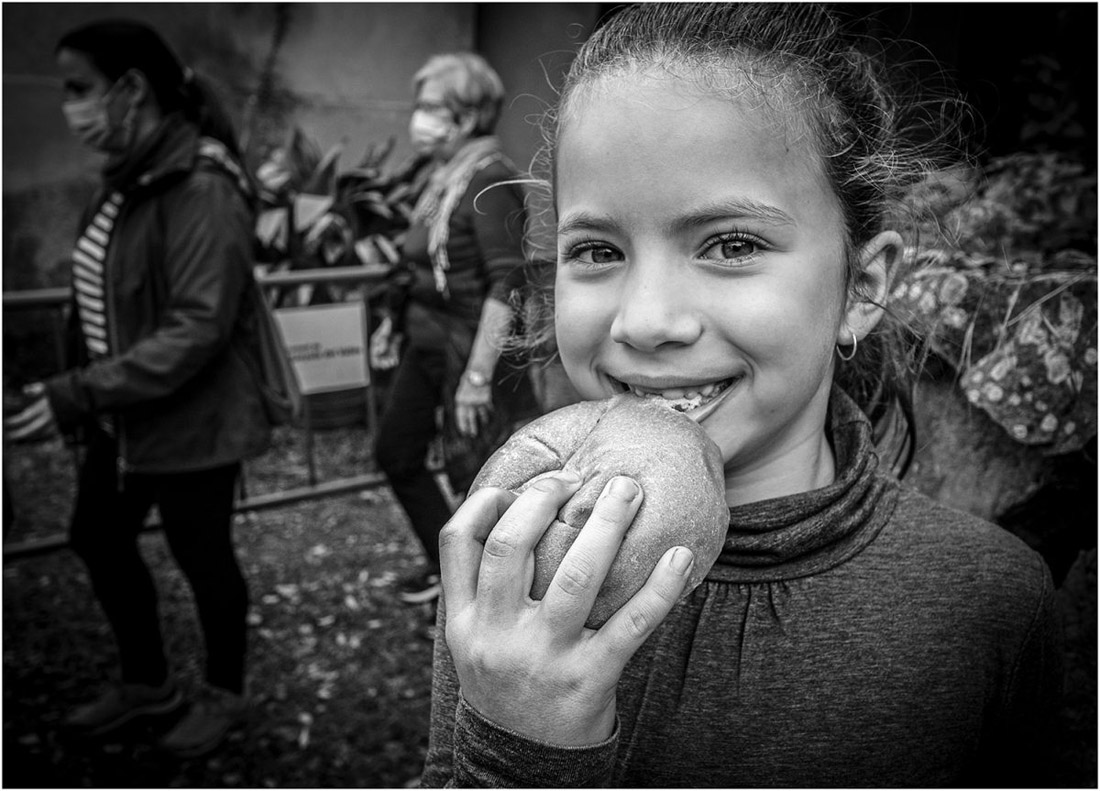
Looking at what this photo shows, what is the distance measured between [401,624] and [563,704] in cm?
376

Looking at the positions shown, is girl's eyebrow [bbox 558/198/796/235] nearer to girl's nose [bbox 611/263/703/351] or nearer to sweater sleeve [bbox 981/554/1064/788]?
girl's nose [bbox 611/263/703/351]

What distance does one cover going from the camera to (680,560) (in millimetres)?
1083

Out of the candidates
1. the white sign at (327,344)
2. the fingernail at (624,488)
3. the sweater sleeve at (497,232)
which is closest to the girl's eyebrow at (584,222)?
the fingernail at (624,488)

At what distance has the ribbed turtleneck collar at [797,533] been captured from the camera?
1.39 meters

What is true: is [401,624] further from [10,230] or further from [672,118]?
[10,230]

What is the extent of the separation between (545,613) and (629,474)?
0.63ft

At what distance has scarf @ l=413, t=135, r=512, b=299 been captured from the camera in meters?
3.88

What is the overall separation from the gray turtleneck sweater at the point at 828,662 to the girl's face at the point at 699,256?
21 cm

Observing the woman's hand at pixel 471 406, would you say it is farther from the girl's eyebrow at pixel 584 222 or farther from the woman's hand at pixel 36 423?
the girl's eyebrow at pixel 584 222

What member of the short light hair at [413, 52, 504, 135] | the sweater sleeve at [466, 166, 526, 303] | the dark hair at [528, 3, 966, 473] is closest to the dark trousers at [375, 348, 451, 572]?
the sweater sleeve at [466, 166, 526, 303]

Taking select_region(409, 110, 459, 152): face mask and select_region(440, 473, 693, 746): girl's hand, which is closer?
select_region(440, 473, 693, 746): girl's hand

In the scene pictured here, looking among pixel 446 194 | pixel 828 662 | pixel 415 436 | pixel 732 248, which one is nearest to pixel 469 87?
pixel 446 194

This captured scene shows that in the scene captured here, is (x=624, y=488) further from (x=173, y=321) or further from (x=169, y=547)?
(x=169, y=547)

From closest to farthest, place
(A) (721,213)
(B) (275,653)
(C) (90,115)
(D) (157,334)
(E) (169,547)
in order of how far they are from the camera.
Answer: (A) (721,213)
(D) (157,334)
(C) (90,115)
(E) (169,547)
(B) (275,653)
